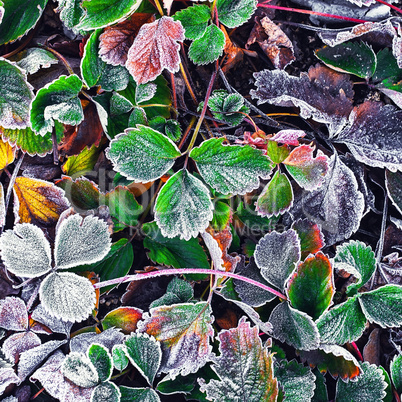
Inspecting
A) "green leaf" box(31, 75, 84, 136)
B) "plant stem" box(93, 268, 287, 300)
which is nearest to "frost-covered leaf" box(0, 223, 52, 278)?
"plant stem" box(93, 268, 287, 300)

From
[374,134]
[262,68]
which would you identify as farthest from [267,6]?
[374,134]

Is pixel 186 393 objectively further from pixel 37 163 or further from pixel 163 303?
pixel 37 163

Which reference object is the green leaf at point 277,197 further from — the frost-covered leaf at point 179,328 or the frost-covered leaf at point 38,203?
the frost-covered leaf at point 38,203

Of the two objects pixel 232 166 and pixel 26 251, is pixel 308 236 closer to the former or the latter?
pixel 232 166

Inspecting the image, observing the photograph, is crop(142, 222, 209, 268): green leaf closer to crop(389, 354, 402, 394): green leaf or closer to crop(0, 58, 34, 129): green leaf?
crop(0, 58, 34, 129): green leaf

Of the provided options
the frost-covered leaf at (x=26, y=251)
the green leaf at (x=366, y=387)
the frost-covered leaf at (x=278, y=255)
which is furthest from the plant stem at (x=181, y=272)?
the green leaf at (x=366, y=387)
